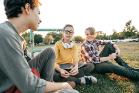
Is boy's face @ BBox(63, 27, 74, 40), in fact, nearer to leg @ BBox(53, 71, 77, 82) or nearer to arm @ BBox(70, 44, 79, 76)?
arm @ BBox(70, 44, 79, 76)

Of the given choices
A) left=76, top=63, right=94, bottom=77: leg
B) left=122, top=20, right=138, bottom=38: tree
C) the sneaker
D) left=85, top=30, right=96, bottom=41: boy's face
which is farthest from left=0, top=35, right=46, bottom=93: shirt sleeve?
left=122, top=20, right=138, bottom=38: tree

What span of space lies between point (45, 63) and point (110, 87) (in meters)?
2.65

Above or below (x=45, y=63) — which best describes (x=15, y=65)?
above

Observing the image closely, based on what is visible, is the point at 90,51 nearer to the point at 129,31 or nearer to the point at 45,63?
the point at 45,63

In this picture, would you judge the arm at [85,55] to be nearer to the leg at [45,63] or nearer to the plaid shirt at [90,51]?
Result: the plaid shirt at [90,51]

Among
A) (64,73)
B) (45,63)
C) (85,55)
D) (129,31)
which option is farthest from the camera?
(129,31)

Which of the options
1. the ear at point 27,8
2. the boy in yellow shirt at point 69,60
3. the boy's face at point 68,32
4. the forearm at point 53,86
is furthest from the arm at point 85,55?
the ear at point 27,8

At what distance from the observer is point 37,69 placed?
358 cm

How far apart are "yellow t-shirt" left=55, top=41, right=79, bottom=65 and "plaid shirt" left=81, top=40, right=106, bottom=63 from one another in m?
0.44

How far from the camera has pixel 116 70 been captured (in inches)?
266

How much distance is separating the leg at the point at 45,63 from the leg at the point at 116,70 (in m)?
3.17

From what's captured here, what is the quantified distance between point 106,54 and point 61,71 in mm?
1539

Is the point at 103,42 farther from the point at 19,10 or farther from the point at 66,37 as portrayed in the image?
the point at 19,10

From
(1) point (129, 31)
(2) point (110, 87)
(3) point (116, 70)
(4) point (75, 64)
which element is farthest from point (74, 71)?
(1) point (129, 31)
